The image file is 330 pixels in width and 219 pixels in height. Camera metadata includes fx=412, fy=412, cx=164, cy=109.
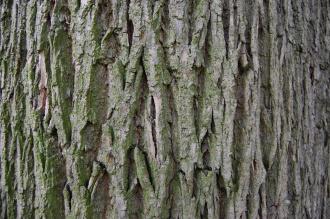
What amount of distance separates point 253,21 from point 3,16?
999 mm

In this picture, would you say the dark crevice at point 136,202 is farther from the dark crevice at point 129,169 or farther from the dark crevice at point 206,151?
the dark crevice at point 206,151

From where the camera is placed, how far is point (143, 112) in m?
1.46

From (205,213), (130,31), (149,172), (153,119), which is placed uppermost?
(130,31)

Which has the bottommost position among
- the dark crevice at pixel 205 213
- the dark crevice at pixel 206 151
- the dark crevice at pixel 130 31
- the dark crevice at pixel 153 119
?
the dark crevice at pixel 205 213

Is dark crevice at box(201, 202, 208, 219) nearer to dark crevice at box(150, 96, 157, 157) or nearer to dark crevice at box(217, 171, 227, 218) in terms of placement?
dark crevice at box(217, 171, 227, 218)

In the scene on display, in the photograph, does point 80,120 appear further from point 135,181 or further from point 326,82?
point 326,82

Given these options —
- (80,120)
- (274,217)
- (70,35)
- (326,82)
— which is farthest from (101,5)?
(326,82)

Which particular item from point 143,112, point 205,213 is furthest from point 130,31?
point 205,213

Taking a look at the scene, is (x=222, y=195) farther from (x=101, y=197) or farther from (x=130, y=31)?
(x=130, y=31)

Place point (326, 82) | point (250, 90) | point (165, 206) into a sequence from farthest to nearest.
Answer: point (326, 82) < point (250, 90) < point (165, 206)

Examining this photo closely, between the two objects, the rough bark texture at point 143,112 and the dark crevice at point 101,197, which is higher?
the rough bark texture at point 143,112

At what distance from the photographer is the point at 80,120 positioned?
1475mm

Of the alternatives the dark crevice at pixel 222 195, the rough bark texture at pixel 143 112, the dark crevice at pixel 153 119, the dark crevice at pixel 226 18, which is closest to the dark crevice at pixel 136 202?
the rough bark texture at pixel 143 112

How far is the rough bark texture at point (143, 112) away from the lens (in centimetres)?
145
